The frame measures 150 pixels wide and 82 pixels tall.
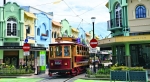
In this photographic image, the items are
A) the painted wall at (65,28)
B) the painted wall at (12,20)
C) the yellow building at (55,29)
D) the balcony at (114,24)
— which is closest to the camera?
the balcony at (114,24)

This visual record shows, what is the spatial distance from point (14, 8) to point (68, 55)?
16.2 metres

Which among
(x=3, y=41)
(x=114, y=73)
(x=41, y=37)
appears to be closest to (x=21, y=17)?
(x=3, y=41)

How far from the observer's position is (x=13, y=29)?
35.9 meters

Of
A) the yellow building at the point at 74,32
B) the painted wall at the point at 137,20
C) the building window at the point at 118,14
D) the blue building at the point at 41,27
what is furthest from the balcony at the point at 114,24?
the yellow building at the point at 74,32

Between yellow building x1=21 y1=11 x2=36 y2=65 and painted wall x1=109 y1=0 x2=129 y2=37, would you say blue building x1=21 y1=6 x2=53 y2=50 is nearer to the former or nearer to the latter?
yellow building x1=21 y1=11 x2=36 y2=65

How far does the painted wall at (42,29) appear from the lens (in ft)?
135

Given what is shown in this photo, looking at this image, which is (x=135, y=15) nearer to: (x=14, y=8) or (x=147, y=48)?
(x=147, y=48)

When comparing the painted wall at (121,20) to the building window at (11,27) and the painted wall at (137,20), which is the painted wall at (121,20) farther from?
the building window at (11,27)

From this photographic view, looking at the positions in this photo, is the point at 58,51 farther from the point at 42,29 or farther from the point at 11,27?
the point at 42,29

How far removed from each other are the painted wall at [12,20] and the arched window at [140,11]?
16814mm

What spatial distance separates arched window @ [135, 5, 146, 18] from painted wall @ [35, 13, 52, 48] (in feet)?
61.6

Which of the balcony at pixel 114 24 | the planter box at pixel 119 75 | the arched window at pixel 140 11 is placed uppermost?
the arched window at pixel 140 11

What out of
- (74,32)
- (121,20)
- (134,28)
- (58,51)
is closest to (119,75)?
(58,51)

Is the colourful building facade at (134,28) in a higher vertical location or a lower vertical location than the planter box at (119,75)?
higher
